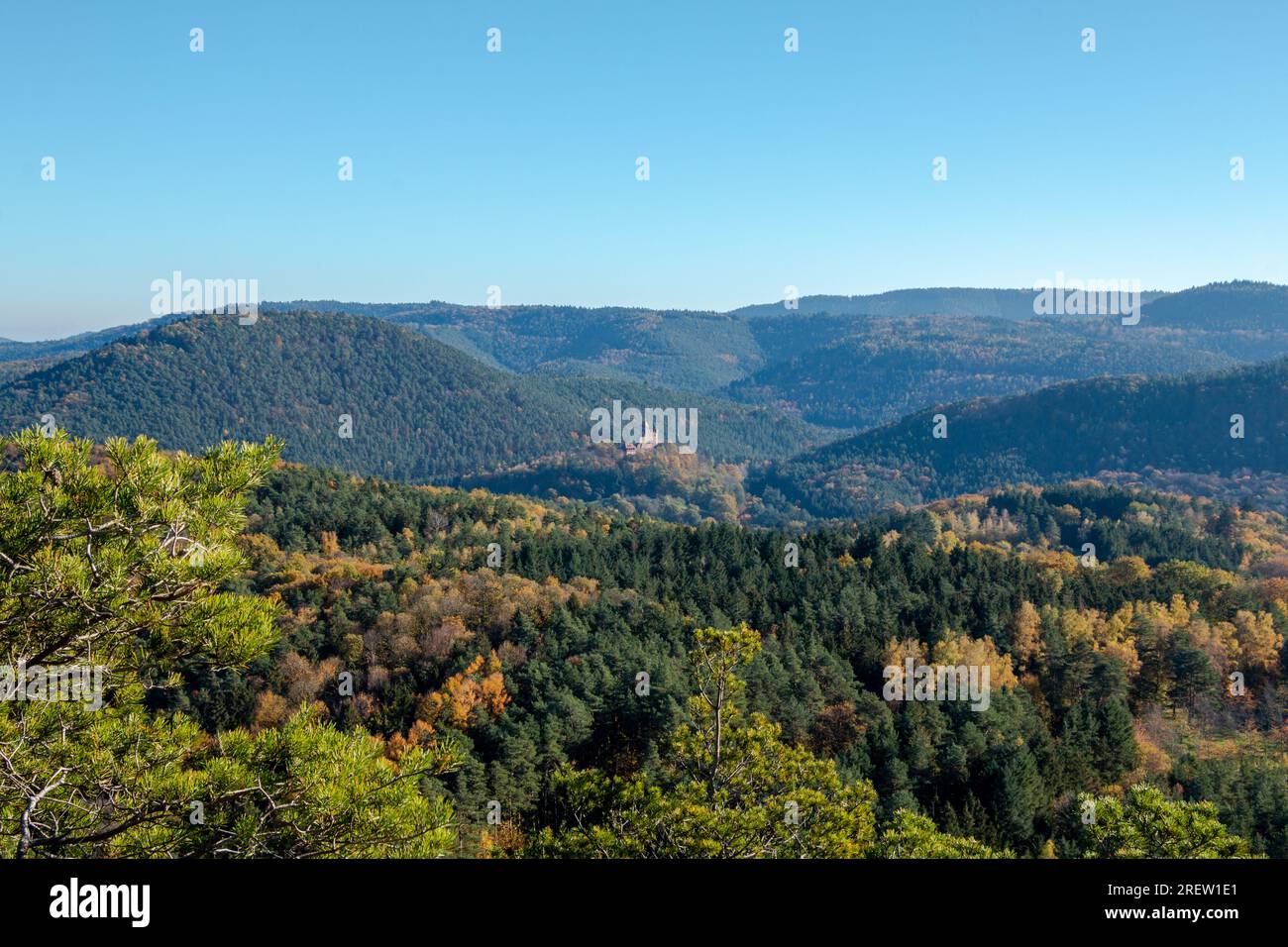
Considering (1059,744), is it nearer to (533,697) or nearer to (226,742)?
(533,697)

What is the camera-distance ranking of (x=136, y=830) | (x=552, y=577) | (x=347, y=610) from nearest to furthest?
(x=136, y=830)
(x=347, y=610)
(x=552, y=577)
